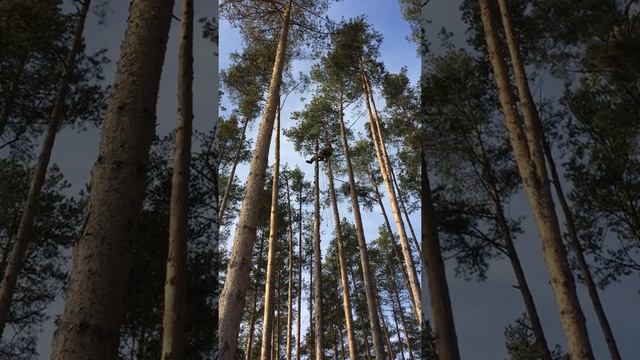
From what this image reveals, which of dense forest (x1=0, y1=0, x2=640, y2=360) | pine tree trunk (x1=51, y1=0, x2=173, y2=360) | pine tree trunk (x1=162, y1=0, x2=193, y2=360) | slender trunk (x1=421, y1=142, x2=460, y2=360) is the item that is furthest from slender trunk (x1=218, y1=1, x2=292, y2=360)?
pine tree trunk (x1=51, y1=0, x2=173, y2=360)

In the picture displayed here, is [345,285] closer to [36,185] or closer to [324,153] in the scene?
[324,153]

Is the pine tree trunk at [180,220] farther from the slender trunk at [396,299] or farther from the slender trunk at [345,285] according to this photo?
the slender trunk at [396,299]

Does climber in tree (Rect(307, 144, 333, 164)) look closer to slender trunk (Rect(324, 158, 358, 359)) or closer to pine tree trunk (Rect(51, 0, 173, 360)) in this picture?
slender trunk (Rect(324, 158, 358, 359))

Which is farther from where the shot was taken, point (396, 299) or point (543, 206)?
point (396, 299)

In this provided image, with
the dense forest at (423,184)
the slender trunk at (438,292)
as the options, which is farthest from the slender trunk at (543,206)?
the slender trunk at (438,292)

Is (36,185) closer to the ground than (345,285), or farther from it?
closer to the ground

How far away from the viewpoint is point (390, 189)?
8.85 metres

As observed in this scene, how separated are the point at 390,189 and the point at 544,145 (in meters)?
6.31

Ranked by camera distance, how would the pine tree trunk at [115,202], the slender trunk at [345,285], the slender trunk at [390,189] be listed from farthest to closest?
1. the slender trunk at [345,285]
2. the slender trunk at [390,189]
3. the pine tree trunk at [115,202]

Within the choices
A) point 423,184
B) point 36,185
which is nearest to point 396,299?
point 423,184

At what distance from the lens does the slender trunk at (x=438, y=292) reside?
2.52m

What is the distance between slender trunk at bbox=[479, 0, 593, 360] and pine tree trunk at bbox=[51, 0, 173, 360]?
64.5 inches

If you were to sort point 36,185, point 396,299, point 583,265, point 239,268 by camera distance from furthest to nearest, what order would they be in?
1. point 396,299
2. point 239,268
3. point 36,185
4. point 583,265

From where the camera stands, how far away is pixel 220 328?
358 cm
